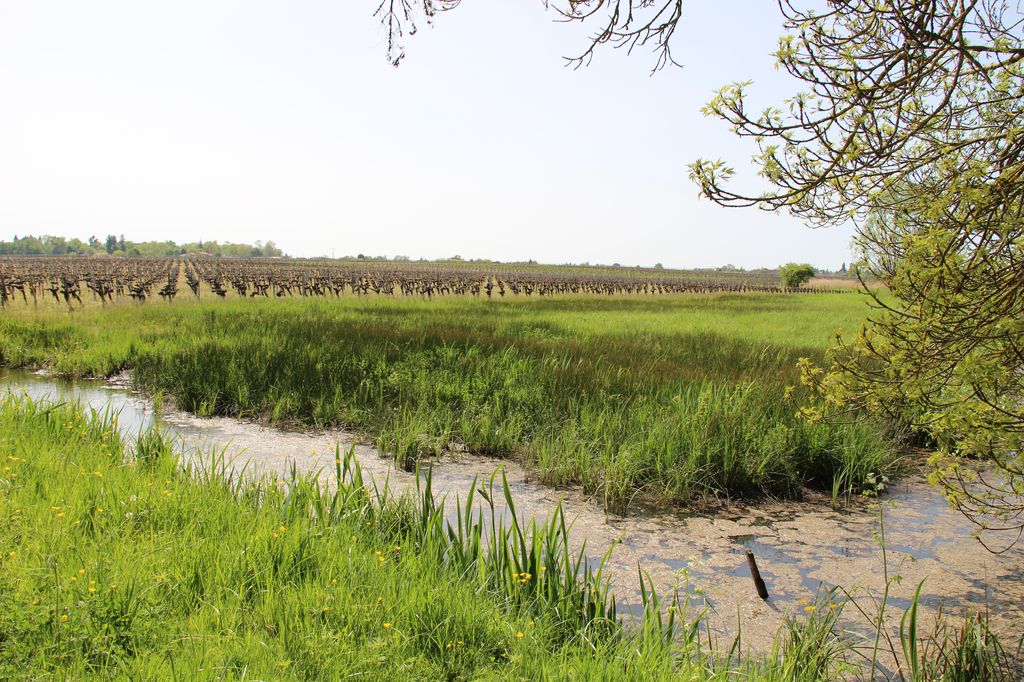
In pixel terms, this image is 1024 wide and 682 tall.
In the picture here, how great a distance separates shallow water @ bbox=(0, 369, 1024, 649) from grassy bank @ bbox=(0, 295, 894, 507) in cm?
41

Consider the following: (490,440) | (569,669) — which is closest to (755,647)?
(569,669)

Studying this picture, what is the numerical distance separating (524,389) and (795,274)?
90.8 metres

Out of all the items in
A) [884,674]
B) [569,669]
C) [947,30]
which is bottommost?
[884,674]

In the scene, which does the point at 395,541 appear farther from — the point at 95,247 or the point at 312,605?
the point at 95,247

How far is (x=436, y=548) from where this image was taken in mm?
3867

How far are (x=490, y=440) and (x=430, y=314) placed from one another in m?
12.4

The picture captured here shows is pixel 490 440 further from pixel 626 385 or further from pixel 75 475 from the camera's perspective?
pixel 75 475

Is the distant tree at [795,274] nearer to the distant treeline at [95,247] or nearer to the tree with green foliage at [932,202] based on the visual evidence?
the tree with green foliage at [932,202]

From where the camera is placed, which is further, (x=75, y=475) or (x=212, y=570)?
(x=75, y=475)

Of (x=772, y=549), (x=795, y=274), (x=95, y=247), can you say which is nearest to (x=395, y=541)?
(x=772, y=549)

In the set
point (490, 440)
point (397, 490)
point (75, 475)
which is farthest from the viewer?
point (490, 440)

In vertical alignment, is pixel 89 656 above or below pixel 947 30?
below

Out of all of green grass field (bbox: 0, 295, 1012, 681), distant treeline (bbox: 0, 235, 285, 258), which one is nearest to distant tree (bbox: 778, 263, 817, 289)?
green grass field (bbox: 0, 295, 1012, 681)

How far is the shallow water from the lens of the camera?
13.9 feet
